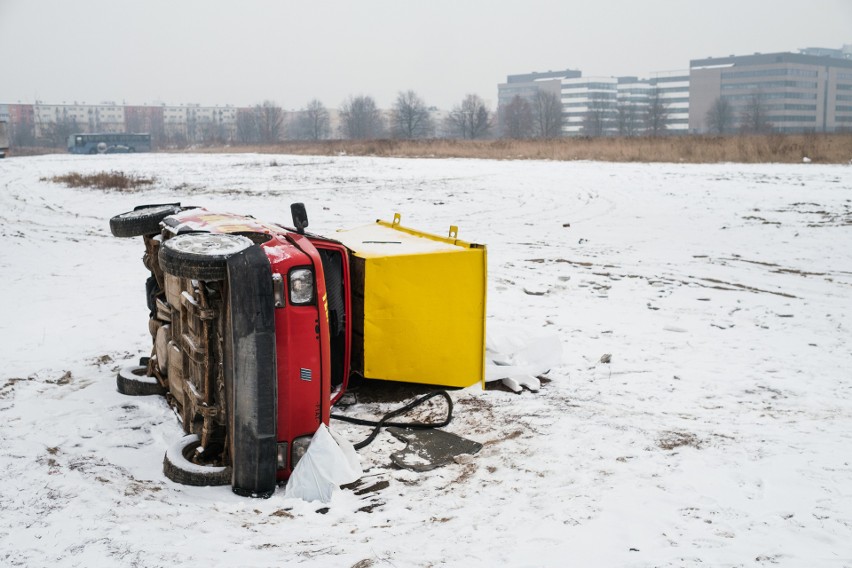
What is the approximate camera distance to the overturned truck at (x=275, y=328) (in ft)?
14.0

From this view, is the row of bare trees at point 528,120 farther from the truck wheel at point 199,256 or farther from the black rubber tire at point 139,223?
the truck wheel at point 199,256

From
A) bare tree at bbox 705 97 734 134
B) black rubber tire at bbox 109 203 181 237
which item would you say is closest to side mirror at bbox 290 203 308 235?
black rubber tire at bbox 109 203 181 237

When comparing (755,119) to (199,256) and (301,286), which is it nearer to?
(301,286)

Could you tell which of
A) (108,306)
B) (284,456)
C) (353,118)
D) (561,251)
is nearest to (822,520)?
(284,456)

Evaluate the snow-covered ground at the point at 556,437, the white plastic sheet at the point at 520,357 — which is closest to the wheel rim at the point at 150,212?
the snow-covered ground at the point at 556,437

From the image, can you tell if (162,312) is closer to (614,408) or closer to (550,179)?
(614,408)

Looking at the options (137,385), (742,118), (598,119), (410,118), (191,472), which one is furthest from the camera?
(598,119)

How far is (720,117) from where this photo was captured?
104000 millimetres

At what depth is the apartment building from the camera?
125812 mm

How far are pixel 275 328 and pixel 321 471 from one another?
0.86 meters

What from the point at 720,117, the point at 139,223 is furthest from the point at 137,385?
the point at 720,117

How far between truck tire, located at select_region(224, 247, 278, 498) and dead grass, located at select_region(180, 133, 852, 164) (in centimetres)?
2724

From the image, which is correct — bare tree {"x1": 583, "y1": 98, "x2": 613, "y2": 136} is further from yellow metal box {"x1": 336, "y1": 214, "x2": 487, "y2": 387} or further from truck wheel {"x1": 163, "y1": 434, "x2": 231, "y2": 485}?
truck wheel {"x1": 163, "y1": 434, "x2": 231, "y2": 485}

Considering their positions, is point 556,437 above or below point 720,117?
below
